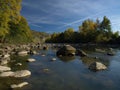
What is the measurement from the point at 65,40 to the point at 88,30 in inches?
831

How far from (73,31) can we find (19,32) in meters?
50.1

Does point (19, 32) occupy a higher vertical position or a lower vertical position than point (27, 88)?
higher

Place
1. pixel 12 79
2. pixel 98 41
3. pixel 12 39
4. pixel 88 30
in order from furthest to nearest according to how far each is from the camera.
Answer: pixel 88 30, pixel 98 41, pixel 12 39, pixel 12 79

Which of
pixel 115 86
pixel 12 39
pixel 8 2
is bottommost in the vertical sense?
pixel 115 86

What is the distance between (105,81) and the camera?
48.5ft

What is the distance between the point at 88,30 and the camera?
92.9 m

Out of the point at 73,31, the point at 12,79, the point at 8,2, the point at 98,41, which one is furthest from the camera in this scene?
the point at 73,31

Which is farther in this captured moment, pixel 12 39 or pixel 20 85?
pixel 12 39

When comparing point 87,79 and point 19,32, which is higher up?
point 19,32

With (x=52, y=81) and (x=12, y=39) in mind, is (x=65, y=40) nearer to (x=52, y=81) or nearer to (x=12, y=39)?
(x=12, y=39)

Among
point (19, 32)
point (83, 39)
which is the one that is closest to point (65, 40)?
point (83, 39)

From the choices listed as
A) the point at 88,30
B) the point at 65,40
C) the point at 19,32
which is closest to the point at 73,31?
the point at 65,40

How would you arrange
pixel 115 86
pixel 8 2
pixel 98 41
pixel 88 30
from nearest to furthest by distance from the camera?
pixel 115 86
pixel 8 2
pixel 98 41
pixel 88 30

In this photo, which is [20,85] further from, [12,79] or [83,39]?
[83,39]
